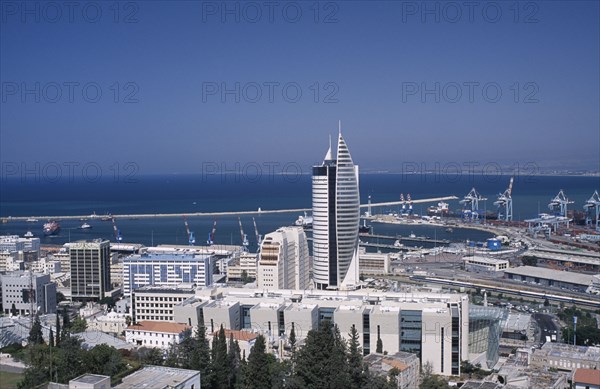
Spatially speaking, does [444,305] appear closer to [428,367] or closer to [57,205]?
[428,367]

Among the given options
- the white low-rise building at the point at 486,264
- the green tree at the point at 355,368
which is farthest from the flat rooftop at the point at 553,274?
the green tree at the point at 355,368

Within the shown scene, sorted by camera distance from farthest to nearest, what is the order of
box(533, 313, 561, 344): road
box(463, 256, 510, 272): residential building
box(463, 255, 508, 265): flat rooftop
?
box(463, 255, 508, 265): flat rooftop
box(463, 256, 510, 272): residential building
box(533, 313, 561, 344): road

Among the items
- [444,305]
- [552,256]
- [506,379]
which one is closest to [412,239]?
[552,256]

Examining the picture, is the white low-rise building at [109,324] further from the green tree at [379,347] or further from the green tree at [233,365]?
the green tree at [379,347]

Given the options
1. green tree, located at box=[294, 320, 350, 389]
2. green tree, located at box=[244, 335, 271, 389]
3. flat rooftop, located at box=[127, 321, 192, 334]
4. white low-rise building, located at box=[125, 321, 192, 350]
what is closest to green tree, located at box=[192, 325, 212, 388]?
green tree, located at box=[244, 335, 271, 389]

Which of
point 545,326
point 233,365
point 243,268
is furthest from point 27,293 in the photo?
point 545,326

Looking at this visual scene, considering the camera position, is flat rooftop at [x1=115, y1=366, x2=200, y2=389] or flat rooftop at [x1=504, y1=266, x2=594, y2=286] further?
flat rooftop at [x1=504, y1=266, x2=594, y2=286]

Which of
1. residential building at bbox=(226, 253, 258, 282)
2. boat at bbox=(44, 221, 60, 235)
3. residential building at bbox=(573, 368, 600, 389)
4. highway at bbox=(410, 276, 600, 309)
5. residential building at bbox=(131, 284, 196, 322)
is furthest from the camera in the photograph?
boat at bbox=(44, 221, 60, 235)

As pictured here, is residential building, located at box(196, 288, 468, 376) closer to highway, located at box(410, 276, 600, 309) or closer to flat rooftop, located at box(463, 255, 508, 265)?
highway, located at box(410, 276, 600, 309)
